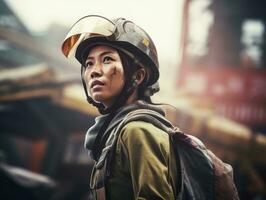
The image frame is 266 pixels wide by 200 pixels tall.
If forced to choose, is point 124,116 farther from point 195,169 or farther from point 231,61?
point 231,61

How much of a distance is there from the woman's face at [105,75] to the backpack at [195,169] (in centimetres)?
23

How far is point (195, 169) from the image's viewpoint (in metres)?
1.74

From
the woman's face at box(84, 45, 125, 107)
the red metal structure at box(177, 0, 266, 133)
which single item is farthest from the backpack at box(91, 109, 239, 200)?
the red metal structure at box(177, 0, 266, 133)

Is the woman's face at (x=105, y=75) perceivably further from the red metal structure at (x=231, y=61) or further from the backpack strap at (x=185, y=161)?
the red metal structure at (x=231, y=61)

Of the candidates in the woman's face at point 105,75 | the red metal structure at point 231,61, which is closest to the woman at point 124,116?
the woman's face at point 105,75

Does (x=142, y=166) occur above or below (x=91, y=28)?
below

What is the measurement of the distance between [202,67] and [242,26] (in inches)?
135

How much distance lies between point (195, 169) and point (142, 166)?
306 mm

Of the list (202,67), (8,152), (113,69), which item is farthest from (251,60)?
(113,69)

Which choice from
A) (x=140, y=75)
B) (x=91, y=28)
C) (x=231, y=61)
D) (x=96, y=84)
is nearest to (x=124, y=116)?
(x=96, y=84)

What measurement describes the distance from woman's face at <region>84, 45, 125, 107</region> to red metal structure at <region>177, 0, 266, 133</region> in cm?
905

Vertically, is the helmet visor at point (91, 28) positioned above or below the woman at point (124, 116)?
above

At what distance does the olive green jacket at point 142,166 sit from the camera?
5.06 feet

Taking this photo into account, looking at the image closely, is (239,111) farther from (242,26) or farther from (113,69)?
(113,69)
